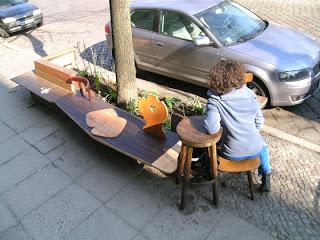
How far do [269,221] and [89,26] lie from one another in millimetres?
9202

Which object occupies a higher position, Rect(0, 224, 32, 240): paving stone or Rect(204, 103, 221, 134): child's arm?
Rect(204, 103, 221, 134): child's arm

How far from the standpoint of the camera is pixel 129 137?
167 inches

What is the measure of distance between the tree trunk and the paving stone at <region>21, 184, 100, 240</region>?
69.0 inches

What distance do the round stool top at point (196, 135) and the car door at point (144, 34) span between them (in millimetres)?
3442

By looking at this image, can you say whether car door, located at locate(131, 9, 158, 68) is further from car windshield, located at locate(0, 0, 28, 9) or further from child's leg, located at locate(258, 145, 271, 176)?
car windshield, located at locate(0, 0, 28, 9)

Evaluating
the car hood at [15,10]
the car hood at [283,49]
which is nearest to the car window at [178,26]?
the car hood at [283,49]

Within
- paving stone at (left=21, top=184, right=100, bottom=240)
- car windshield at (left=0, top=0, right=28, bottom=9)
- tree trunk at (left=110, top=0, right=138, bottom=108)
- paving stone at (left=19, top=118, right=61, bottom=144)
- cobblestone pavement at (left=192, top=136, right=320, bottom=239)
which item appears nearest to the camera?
cobblestone pavement at (left=192, top=136, right=320, bottom=239)

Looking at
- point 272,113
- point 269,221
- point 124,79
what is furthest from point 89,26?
point 269,221

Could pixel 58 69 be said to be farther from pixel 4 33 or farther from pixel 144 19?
pixel 4 33

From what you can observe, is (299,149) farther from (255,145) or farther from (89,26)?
(89,26)

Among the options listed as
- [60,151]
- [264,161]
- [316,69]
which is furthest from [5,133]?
[316,69]

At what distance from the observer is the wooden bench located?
12.5ft

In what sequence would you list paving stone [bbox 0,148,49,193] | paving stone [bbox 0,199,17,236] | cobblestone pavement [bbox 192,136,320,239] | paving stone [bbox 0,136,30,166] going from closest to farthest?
cobblestone pavement [bbox 192,136,320,239], paving stone [bbox 0,199,17,236], paving stone [bbox 0,148,49,193], paving stone [bbox 0,136,30,166]

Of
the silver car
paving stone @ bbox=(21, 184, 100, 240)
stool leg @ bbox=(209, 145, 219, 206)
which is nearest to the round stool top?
stool leg @ bbox=(209, 145, 219, 206)
